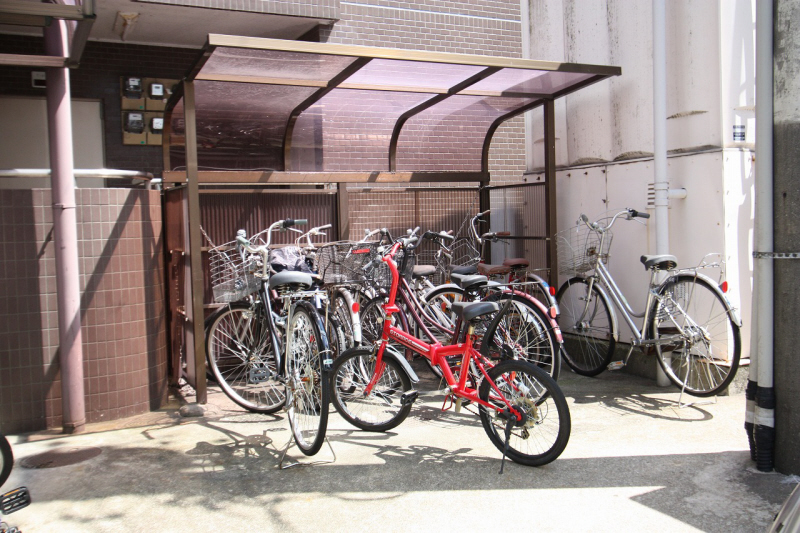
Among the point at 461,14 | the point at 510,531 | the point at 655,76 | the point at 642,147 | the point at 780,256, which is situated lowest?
the point at 510,531

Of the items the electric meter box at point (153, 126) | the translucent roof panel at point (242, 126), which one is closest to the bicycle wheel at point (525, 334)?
the translucent roof panel at point (242, 126)

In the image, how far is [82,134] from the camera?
8.46 meters

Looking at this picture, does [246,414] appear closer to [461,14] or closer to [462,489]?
[462,489]

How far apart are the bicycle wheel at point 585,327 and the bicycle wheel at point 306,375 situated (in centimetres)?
281

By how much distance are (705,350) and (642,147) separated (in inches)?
72.6

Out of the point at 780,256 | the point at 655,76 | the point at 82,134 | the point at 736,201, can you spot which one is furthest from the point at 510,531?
the point at 82,134

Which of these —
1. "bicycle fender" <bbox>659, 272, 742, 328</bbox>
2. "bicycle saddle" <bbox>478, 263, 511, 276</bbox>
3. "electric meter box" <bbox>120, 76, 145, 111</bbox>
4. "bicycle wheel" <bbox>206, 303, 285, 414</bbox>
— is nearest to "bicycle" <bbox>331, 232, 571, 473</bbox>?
"bicycle wheel" <bbox>206, 303, 285, 414</bbox>

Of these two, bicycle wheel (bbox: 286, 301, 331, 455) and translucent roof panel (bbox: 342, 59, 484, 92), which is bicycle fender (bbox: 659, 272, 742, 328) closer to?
translucent roof panel (bbox: 342, 59, 484, 92)

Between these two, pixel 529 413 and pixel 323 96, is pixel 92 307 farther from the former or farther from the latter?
pixel 529 413

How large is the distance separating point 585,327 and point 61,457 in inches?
169

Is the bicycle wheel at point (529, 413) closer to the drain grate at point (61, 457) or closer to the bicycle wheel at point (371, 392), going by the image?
the bicycle wheel at point (371, 392)

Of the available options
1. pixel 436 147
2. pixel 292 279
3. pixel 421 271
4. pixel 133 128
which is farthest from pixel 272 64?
pixel 436 147

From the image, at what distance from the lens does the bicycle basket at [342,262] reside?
230 inches

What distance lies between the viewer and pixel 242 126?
707 cm
